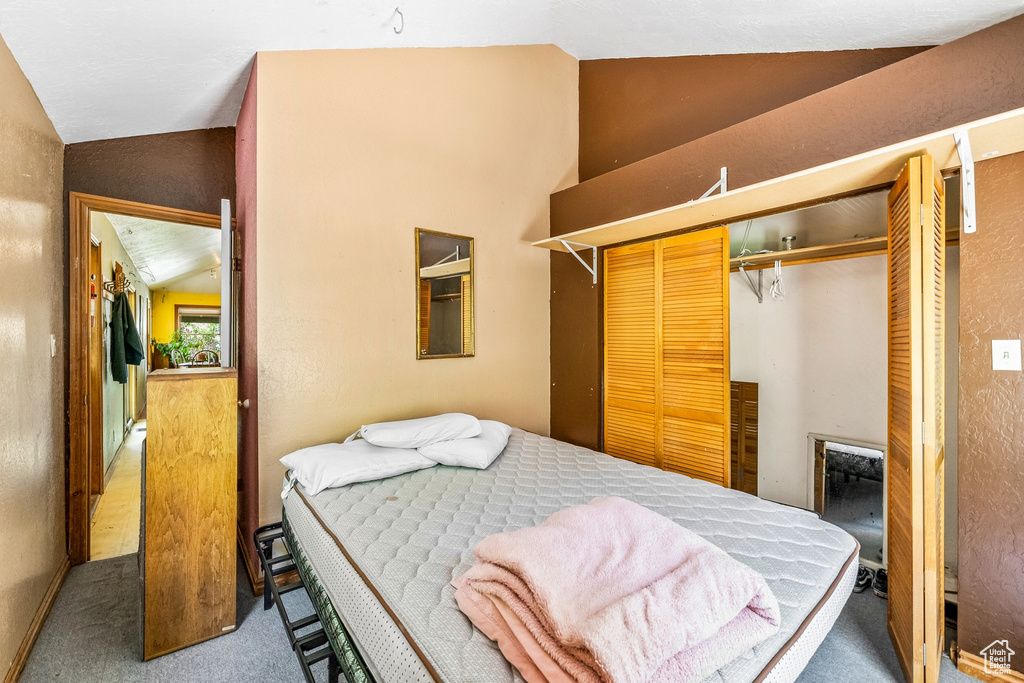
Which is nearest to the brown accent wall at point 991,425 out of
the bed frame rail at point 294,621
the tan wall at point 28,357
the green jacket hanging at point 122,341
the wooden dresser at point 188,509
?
the bed frame rail at point 294,621

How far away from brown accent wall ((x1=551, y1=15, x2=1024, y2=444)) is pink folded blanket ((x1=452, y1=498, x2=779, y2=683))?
→ 184 cm

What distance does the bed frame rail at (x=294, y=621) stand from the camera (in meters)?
1.42

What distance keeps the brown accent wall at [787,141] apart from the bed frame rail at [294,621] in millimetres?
1949

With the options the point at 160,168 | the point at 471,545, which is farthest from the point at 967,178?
the point at 160,168

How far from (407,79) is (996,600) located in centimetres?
364

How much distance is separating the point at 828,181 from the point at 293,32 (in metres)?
A: 2.45

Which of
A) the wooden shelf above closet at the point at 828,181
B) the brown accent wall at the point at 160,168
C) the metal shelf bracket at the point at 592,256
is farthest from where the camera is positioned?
the metal shelf bracket at the point at 592,256

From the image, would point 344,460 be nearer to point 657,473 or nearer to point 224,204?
point 224,204

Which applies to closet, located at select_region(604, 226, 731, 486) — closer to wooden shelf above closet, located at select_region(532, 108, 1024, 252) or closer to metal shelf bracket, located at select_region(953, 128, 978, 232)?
wooden shelf above closet, located at select_region(532, 108, 1024, 252)

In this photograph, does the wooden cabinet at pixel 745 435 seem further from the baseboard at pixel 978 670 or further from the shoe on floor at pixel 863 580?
the baseboard at pixel 978 670

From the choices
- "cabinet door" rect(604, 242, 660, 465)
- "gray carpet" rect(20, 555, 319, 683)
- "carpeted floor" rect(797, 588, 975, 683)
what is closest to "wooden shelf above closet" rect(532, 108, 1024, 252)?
"cabinet door" rect(604, 242, 660, 465)

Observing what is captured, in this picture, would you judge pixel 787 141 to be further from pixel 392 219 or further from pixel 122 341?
pixel 122 341

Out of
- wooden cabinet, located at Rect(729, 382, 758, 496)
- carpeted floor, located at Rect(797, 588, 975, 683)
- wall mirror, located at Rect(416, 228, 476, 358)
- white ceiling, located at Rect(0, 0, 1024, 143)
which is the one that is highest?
white ceiling, located at Rect(0, 0, 1024, 143)

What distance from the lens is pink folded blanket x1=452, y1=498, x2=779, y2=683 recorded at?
809mm
